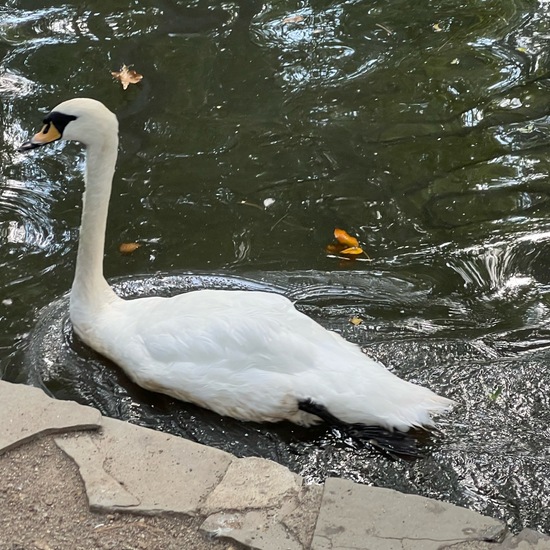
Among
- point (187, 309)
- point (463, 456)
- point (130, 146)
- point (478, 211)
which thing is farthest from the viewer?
point (130, 146)

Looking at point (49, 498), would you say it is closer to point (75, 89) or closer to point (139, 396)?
point (139, 396)

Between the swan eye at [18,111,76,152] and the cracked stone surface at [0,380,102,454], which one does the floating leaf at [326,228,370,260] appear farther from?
the cracked stone surface at [0,380,102,454]

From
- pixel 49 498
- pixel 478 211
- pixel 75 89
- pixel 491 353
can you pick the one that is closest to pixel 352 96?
pixel 478 211

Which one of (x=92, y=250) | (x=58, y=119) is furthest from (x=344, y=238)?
(x=58, y=119)

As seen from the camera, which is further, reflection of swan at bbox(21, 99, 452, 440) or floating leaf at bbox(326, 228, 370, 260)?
floating leaf at bbox(326, 228, 370, 260)

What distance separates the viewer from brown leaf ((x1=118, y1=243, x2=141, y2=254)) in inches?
200

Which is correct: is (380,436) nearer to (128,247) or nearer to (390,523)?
(390,523)

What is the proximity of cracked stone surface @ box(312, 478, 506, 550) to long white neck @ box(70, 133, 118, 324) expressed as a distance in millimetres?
1829

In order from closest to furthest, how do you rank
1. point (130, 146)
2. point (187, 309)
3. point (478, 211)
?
point (187, 309)
point (478, 211)
point (130, 146)

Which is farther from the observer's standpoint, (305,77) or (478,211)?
(305,77)

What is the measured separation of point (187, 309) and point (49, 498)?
1.18 m

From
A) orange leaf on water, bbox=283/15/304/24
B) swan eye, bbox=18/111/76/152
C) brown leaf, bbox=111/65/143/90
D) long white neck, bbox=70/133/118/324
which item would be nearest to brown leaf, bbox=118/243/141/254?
long white neck, bbox=70/133/118/324

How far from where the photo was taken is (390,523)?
278 centimetres

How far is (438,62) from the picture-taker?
6.95 meters
